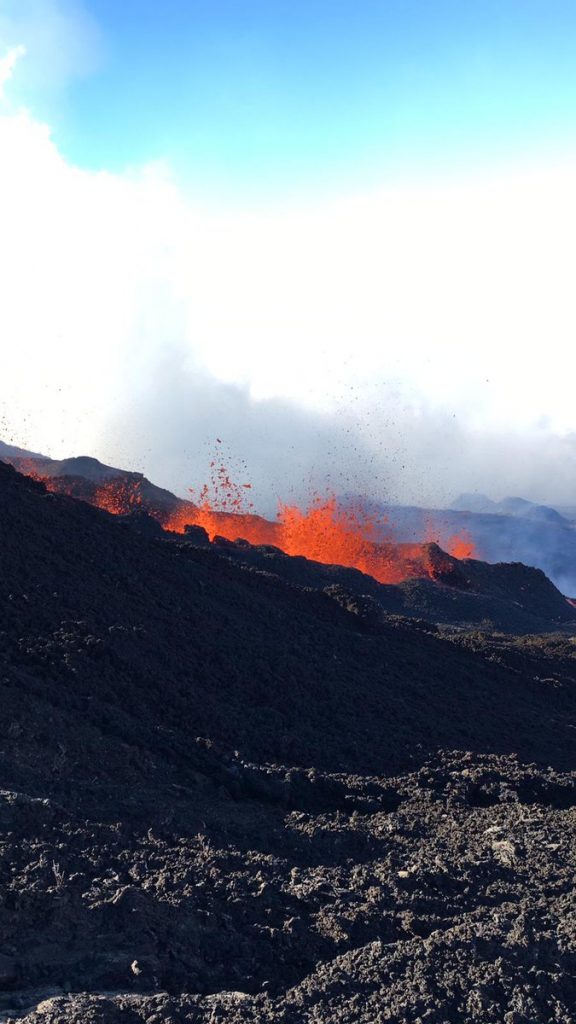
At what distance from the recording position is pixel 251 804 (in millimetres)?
9039

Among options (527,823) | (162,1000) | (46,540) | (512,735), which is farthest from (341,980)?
(46,540)

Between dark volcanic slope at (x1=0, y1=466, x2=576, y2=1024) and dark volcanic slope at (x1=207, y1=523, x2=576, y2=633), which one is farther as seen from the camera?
dark volcanic slope at (x1=207, y1=523, x2=576, y2=633)

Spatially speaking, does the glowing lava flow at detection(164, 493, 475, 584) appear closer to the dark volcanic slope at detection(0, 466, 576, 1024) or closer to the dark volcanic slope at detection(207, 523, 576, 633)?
the dark volcanic slope at detection(207, 523, 576, 633)

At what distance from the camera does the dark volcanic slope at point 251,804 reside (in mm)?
5156

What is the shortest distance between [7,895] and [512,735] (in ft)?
31.5

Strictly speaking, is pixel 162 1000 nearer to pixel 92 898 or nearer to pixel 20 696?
pixel 92 898

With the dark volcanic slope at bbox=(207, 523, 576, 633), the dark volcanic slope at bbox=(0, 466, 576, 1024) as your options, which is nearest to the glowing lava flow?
the dark volcanic slope at bbox=(207, 523, 576, 633)

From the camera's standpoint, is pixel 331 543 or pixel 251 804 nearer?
pixel 251 804

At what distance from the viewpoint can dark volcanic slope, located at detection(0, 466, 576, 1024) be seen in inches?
203

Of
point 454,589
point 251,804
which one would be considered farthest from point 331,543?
point 251,804

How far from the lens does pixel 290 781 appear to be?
9.54 m

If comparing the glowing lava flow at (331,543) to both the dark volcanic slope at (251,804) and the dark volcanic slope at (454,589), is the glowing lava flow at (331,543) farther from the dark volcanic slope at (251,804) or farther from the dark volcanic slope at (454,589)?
the dark volcanic slope at (251,804)

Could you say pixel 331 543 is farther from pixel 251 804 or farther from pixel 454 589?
pixel 251 804

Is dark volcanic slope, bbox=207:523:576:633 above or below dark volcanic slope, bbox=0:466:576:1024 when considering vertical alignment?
above
